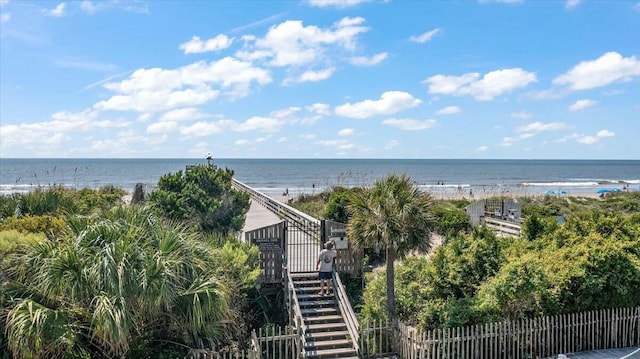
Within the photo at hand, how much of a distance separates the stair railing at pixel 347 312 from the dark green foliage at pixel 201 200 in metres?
5.56

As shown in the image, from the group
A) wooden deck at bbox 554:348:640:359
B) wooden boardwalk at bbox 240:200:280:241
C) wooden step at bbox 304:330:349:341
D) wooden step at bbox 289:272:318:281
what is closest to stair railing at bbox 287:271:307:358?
wooden step at bbox 304:330:349:341

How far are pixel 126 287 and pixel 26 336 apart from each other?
156cm

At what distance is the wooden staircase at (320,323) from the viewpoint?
1045 centimetres

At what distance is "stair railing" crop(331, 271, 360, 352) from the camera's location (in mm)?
10586

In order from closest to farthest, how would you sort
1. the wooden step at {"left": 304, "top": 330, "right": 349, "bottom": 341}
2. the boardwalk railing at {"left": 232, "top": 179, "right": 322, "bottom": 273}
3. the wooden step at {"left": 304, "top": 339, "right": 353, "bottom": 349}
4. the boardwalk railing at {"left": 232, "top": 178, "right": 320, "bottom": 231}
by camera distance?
the wooden step at {"left": 304, "top": 339, "right": 353, "bottom": 349} → the wooden step at {"left": 304, "top": 330, "right": 349, "bottom": 341} → the boardwalk railing at {"left": 232, "top": 179, "right": 322, "bottom": 273} → the boardwalk railing at {"left": 232, "top": 178, "right": 320, "bottom": 231}

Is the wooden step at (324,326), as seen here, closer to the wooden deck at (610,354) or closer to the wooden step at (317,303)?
the wooden step at (317,303)

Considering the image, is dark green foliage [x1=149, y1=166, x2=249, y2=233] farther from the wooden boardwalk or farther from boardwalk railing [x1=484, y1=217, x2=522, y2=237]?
boardwalk railing [x1=484, y1=217, x2=522, y2=237]

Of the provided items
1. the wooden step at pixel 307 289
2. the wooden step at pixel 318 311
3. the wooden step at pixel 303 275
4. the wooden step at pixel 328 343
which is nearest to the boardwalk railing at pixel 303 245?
the wooden step at pixel 303 275

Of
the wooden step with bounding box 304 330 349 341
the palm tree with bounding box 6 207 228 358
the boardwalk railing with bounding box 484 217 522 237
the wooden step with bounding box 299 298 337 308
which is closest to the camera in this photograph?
the palm tree with bounding box 6 207 228 358

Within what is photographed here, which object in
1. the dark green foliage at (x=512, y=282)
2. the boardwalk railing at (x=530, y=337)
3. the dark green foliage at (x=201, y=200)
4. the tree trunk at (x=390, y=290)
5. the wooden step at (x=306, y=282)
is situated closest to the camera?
the boardwalk railing at (x=530, y=337)

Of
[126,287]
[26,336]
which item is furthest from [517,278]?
[26,336]

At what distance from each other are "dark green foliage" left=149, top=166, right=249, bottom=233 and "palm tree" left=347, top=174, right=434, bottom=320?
22.0 ft

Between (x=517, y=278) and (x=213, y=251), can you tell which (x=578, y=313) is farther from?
(x=213, y=251)

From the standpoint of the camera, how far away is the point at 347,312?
1123cm
